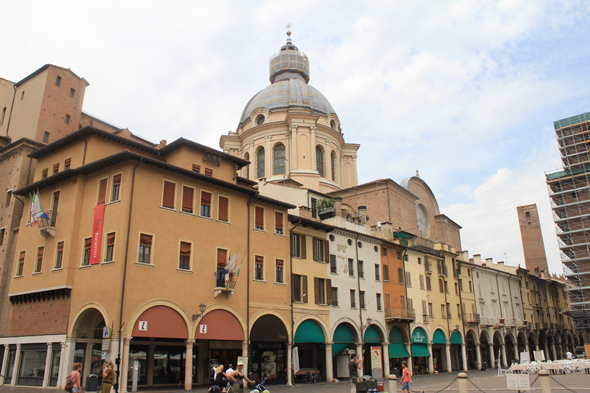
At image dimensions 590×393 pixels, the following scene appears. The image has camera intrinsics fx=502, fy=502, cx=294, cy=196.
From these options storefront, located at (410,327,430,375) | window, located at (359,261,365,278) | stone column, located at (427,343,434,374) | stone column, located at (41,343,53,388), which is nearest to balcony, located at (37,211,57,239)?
A: stone column, located at (41,343,53,388)

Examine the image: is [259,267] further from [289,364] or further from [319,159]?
[319,159]

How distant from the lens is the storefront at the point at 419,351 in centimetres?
3991

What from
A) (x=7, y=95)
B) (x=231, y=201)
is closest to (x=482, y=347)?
(x=231, y=201)

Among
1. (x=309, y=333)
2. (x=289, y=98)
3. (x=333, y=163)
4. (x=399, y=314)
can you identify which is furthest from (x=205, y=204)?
(x=289, y=98)

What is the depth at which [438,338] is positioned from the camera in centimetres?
4319

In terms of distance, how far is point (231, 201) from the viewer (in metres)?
28.0

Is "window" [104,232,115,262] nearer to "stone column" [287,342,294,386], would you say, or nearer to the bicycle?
"stone column" [287,342,294,386]

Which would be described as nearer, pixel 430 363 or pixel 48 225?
pixel 48 225

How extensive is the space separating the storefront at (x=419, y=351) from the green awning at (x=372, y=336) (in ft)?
15.0

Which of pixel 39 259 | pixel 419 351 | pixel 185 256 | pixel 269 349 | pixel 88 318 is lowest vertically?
pixel 419 351

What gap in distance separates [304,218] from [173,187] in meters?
9.79

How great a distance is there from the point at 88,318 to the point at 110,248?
4.49 m

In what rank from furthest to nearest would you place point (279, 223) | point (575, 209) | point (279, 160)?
point (575, 209) < point (279, 160) < point (279, 223)

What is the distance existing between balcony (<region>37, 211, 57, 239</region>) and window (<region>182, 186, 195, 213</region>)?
7199 mm
